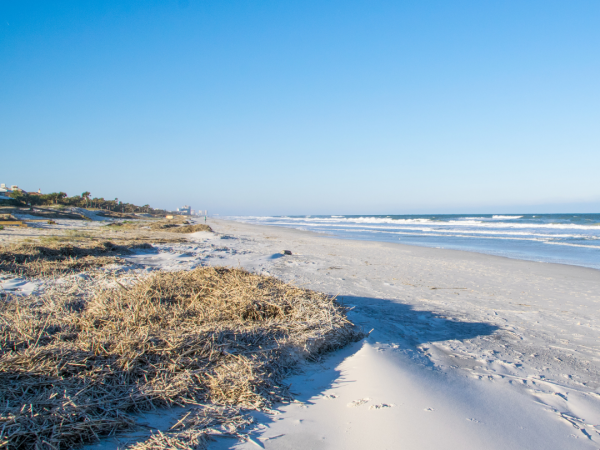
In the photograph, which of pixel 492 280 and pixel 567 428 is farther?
pixel 492 280

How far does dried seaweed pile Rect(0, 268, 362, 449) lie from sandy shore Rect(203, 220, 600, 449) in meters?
0.32

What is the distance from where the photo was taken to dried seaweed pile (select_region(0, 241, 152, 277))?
6348 millimetres

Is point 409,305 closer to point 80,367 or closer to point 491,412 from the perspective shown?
point 491,412

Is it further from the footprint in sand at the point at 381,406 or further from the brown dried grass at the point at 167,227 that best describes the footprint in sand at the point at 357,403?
the brown dried grass at the point at 167,227

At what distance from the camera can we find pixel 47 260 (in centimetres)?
724

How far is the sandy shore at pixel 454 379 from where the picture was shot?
2.15 m

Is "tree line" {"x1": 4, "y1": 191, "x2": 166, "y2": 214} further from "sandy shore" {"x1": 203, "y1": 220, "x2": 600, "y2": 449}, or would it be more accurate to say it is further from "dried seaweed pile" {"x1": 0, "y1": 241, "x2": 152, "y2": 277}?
"sandy shore" {"x1": 203, "y1": 220, "x2": 600, "y2": 449}

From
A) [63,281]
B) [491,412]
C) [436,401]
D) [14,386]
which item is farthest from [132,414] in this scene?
[63,281]

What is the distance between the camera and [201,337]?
9.53 ft

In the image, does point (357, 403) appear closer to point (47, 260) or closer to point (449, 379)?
point (449, 379)

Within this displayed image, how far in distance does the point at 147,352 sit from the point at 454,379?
8.65 ft

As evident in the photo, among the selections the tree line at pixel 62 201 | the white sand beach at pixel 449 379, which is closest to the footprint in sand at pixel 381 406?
the white sand beach at pixel 449 379

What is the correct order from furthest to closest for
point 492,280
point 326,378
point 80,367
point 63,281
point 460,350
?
point 492,280 → point 63,281 → point 460,350 → point 326,378 → point 80,367

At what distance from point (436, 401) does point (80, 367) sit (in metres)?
2.64
